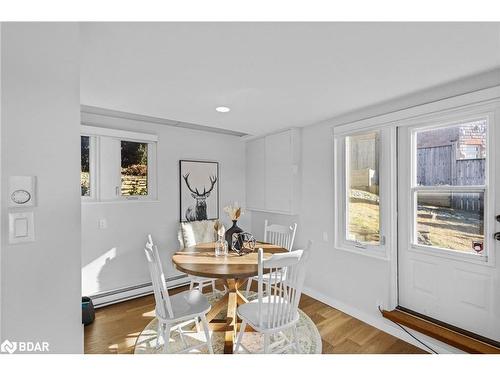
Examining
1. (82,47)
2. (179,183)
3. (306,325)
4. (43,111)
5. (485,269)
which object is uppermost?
(82,47)

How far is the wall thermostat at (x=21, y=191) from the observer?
933 mm

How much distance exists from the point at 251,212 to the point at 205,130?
5.20 feet

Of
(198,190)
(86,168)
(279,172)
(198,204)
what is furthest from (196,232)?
(86,168)

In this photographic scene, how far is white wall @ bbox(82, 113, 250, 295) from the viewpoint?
118 inches

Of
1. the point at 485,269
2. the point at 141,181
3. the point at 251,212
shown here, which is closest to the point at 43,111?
the point at 141,181

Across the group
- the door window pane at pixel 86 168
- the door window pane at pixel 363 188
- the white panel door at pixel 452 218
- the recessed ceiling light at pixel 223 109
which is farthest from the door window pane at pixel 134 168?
the white panel door at pixel 452 218

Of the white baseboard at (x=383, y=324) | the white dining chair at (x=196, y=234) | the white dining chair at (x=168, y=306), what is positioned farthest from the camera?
the white dining chair at (x=196, y=234)

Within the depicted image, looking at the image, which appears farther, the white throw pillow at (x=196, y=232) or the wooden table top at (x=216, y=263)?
the white throw pillow at (x=196, y=232)

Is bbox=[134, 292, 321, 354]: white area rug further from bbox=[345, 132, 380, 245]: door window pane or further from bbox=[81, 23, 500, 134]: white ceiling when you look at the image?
bbox=[81, 23, 500, 134]: white ceiling

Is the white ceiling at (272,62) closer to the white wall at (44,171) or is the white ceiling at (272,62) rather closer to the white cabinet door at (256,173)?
the white wall at (44,171)

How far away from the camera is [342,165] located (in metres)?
2.96

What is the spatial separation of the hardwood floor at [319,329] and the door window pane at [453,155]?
4.95 ft

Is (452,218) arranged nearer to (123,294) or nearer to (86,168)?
(123,294)
